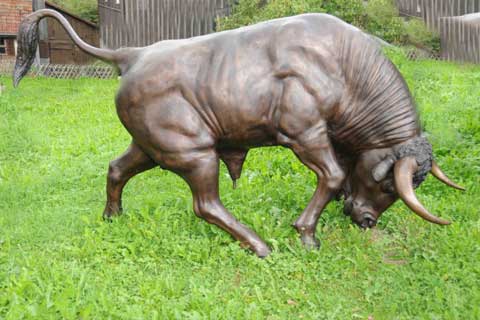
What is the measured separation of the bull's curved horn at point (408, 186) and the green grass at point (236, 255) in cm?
49

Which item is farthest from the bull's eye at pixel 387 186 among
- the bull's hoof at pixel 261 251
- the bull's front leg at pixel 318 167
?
the bull's hoof at pixel 261 251

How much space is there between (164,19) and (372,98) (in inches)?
440

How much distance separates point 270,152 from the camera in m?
7.15

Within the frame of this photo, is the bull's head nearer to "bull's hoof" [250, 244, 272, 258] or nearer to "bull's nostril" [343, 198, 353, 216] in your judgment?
"bull's nostril" [343, 198, 353, 216]

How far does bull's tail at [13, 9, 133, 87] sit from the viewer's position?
14.6 ft

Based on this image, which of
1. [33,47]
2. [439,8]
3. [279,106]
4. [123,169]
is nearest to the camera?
[279,106]

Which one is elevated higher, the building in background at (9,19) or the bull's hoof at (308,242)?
the bull's hoof at (308,242)

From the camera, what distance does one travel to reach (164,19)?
14523 mm

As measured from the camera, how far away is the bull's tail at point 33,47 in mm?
4457

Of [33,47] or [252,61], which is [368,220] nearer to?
[252,61]

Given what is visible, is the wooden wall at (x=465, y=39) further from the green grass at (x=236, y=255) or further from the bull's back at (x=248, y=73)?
the bull's back at (x=248, y=73)

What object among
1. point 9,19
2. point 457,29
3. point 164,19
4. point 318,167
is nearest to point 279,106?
point 318,167

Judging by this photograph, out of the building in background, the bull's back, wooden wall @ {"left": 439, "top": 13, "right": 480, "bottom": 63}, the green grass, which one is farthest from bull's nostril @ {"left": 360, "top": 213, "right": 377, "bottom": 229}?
the building in background

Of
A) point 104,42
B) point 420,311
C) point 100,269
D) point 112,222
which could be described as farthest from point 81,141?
point 104,42
